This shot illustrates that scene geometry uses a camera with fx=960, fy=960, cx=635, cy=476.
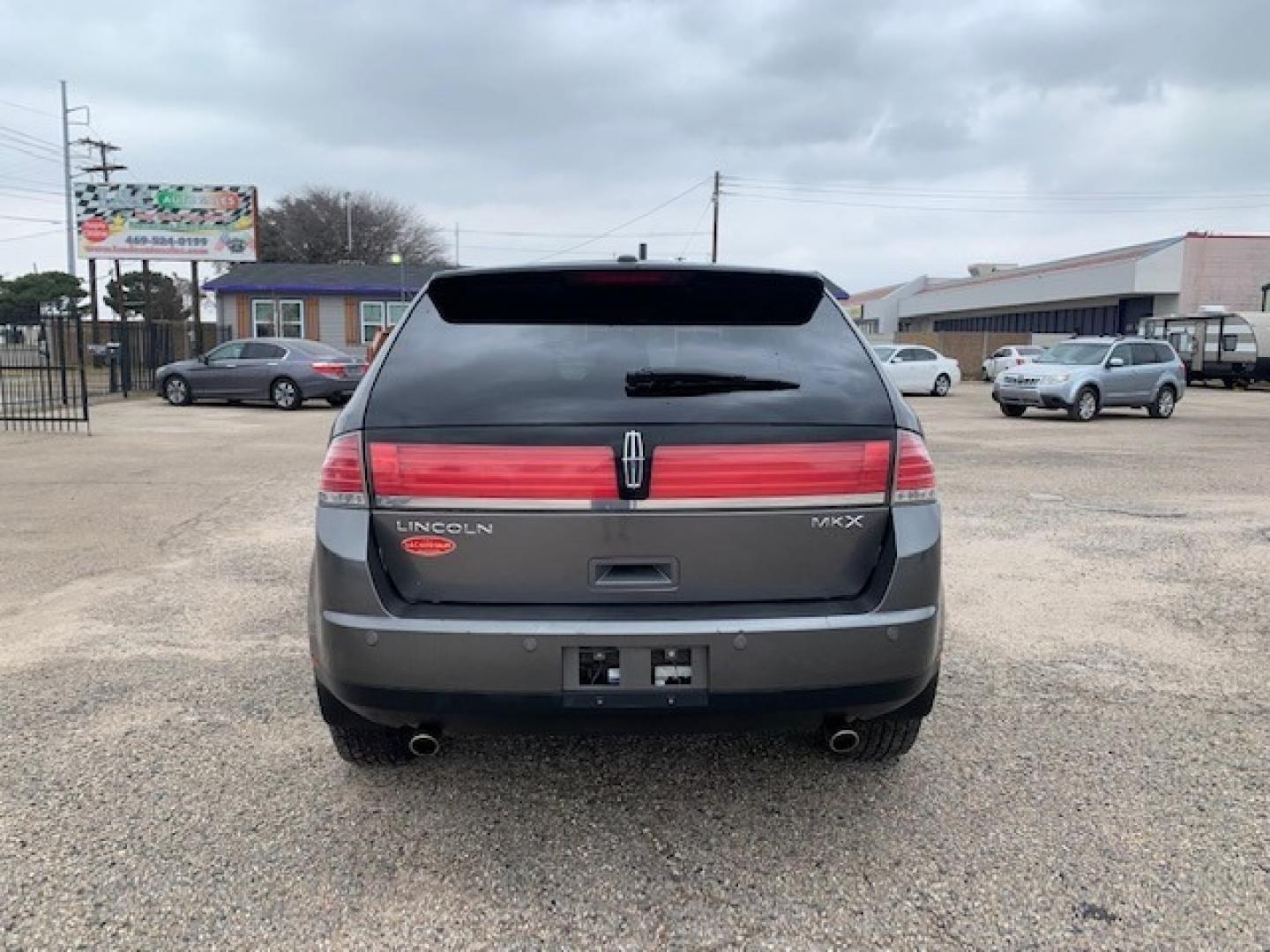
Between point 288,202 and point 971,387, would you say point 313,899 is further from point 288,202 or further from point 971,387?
point 288,202

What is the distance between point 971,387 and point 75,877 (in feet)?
111

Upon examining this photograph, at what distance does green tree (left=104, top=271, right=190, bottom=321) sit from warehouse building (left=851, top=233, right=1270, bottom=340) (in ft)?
162

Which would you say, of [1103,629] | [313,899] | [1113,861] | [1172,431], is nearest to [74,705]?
→ [313,899]

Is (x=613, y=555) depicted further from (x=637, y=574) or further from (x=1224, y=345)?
(x=1224, y=345)

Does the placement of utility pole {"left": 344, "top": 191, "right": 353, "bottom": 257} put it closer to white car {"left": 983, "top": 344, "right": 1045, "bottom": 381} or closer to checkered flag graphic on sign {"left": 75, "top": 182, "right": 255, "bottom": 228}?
checkered flag graphic on sign {"left": 75, "top": 182, "right": 255, "bottom": 228}

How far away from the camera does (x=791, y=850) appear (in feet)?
9.31

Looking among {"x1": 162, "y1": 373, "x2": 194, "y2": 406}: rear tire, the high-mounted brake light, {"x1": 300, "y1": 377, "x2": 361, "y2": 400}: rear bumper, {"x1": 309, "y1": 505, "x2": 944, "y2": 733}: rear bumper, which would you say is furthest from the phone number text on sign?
{"x1": 309, "y1": 505, "x2": 944, "y2": 733}: rear bumper

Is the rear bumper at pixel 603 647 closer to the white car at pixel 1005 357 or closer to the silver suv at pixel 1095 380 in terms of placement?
the silver suv at pixel 1095 380

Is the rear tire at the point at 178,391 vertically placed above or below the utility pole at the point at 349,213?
below

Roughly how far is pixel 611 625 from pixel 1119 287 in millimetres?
44467

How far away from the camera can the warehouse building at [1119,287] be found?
1548 inches

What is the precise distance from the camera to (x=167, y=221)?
2794 cm

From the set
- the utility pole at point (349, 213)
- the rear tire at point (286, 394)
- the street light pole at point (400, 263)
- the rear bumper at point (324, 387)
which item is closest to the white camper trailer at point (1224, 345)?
the street light pole at point (400, 263)

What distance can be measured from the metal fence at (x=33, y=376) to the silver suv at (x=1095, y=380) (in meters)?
16.6
